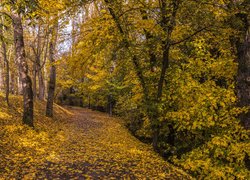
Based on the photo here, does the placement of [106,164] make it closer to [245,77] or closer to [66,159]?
[66,159]

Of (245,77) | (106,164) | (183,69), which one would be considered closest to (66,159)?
(106,164)

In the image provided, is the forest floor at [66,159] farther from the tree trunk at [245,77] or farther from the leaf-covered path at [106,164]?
the tree trunk at [245,77]

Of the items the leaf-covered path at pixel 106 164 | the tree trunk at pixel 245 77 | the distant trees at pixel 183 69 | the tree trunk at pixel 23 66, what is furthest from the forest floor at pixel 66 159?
the tree trunk at pixel 245 77

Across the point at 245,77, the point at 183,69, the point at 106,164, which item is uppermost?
the point at 183,69

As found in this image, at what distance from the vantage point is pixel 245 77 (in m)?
8.84

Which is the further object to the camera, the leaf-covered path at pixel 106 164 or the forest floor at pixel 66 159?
the leaf-covered path at pixel 106 164

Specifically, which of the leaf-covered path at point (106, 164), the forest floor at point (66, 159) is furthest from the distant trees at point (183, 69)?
the forest floor at point (66, 159)

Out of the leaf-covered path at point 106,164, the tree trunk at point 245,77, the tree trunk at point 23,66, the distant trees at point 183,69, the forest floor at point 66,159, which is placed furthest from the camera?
the tree trunk at point 23,66

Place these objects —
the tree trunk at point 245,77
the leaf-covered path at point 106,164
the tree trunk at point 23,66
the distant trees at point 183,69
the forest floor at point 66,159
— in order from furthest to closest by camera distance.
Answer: the tree trunk at point 23,66 < the tree trunk at point 245,77 < the distant trees at point 183,69 < the leaf-covered path at point 106,164 < the forest floor at point 66,159

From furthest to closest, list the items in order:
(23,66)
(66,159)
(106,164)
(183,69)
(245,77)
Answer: (23,66) < (183,69) < (245,77) < (66,159) < (106,164)

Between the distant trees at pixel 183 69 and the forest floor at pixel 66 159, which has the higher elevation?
the distant trees at pixel 183 69

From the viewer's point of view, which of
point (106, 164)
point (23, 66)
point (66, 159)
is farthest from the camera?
point (23, 66)

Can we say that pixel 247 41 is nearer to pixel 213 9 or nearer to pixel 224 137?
pixel 213 9

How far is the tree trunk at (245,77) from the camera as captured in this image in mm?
8812
